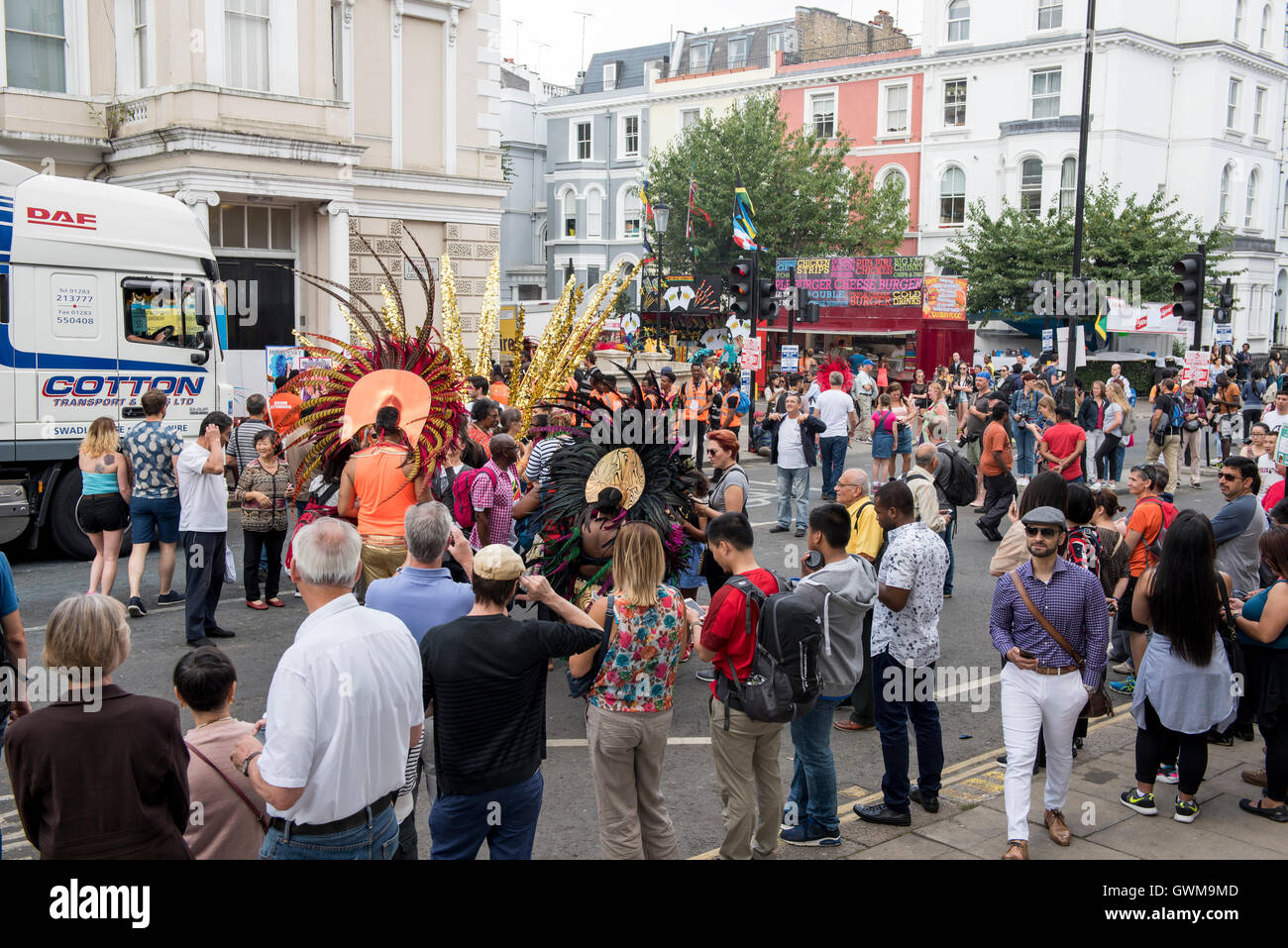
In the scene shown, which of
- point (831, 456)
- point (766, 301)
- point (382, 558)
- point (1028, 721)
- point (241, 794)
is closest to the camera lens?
point (241, 794)

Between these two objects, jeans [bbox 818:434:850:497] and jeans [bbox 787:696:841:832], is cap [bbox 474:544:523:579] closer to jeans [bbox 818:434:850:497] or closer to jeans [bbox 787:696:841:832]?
jeans [bbox 787:696:841:832]

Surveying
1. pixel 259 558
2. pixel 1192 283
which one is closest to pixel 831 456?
pixel 1192 283

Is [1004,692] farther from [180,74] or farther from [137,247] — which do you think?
[180,74]

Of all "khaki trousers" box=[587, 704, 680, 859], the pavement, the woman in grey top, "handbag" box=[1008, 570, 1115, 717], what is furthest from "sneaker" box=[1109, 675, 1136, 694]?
"khaki trousers" box=[587, 704, 680, 859]

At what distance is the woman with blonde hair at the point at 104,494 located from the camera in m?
9.21

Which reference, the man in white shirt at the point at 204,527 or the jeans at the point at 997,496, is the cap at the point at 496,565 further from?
the jeans at the point at 997,496

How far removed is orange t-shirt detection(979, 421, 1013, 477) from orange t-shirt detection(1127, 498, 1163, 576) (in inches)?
228

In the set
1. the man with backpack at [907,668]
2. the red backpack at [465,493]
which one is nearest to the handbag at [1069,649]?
the man with backpack at [907,668]

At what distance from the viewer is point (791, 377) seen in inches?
725

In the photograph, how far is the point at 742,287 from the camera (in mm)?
20297

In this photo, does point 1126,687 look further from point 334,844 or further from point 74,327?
point 74,327

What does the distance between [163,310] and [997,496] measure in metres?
10.2

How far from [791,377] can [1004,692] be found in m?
13.1

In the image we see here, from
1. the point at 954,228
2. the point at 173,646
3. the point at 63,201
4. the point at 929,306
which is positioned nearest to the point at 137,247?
the point at 63,201
